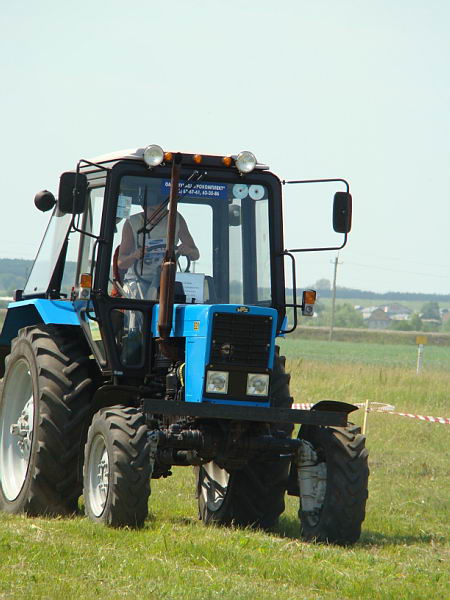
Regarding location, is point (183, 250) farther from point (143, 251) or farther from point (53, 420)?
point (53, 420)

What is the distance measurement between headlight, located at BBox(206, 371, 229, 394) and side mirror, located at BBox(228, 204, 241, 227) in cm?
152

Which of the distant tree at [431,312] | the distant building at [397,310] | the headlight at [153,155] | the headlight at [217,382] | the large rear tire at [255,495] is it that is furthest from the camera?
the distant building at [397,310]

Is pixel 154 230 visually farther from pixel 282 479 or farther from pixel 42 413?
pixel 282 479

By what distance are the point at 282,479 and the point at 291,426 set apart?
460 millimetres

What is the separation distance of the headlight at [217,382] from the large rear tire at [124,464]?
525 mm

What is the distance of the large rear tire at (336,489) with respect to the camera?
8.42 meters

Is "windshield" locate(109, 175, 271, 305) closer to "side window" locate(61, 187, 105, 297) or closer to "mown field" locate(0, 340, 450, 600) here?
"side window" locate(61, 187, 105, 297)

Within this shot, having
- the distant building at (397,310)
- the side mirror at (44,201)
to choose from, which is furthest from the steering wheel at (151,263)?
the distant building at (397,310)

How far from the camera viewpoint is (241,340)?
838cm

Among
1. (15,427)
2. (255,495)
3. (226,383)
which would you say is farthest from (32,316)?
(226,383)

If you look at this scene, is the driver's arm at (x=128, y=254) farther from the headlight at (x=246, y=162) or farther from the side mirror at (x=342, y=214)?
the side mirror at (x=342, y=214)

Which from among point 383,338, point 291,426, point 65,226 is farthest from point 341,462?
point 383,338

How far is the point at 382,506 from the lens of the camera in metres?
10.9

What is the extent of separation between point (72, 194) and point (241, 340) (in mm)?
1584
